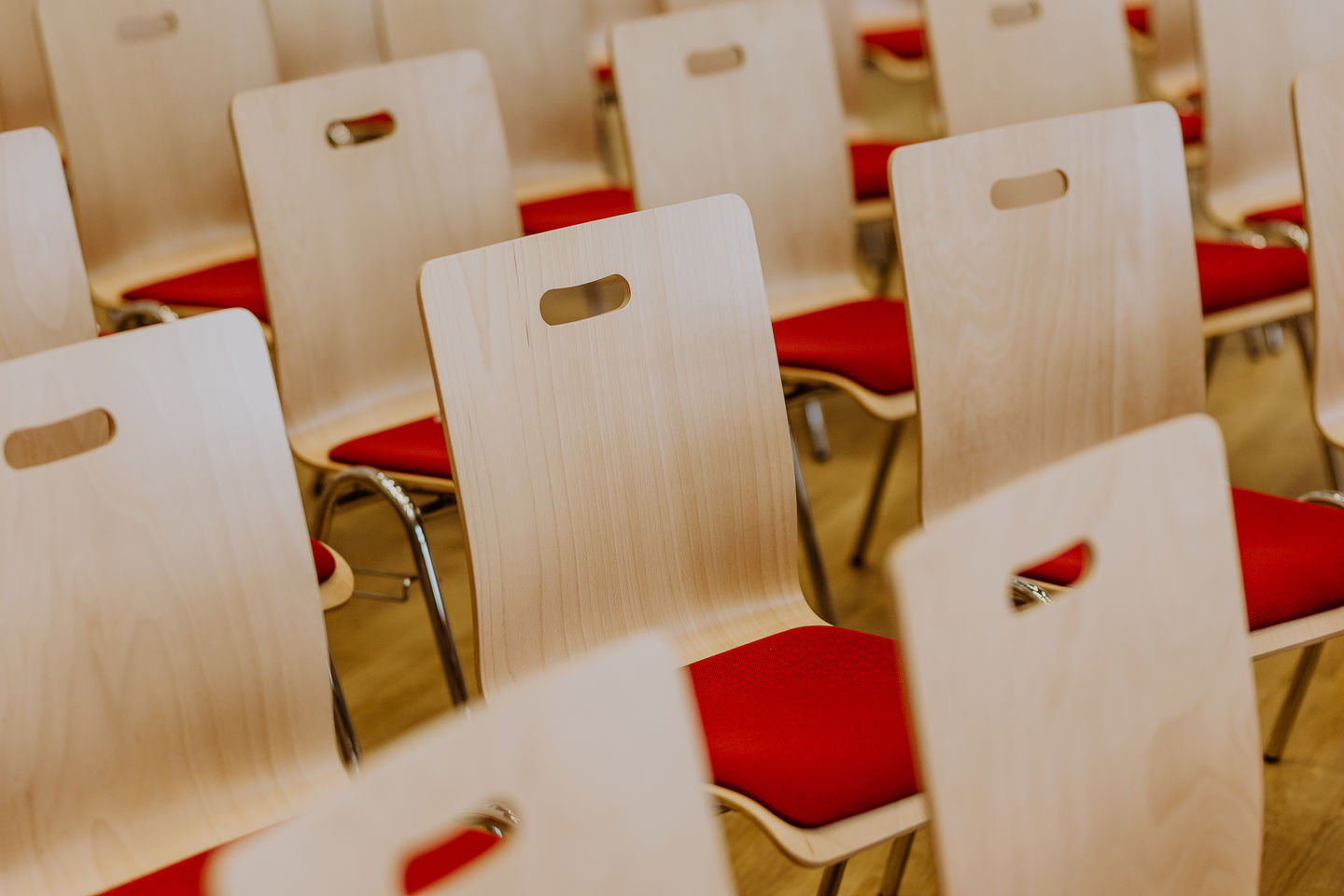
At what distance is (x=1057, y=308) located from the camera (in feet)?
6.31

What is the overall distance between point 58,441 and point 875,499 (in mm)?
1468

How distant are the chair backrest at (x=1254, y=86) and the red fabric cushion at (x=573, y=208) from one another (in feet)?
3.80

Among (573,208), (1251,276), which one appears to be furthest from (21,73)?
(1251,276)

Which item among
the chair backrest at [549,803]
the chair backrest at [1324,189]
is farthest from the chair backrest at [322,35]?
the chair backrest at [549,803]

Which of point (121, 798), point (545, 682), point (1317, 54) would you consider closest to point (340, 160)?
point (121, 798)

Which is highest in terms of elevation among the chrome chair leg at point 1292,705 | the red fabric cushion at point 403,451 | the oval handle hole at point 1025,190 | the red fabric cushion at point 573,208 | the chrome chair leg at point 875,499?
the red fabric cushion at point 573,208

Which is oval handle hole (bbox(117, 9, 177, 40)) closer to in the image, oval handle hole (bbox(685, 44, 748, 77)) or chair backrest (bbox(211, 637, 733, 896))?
oval handle hole (bbox(685, 44, 748, 77))

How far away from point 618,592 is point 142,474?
54cm

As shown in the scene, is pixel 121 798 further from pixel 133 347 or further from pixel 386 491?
pixel 386 491

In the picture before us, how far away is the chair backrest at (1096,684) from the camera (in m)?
0.96

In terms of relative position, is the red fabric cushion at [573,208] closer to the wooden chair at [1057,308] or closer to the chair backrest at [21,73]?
the chair backrest at [21,73]

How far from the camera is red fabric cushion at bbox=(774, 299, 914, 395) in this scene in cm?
226

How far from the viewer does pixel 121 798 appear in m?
1.45

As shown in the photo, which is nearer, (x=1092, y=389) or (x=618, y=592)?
(x=618, y=592)
